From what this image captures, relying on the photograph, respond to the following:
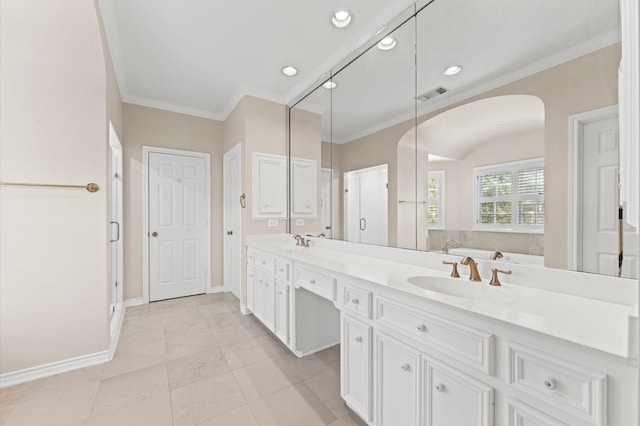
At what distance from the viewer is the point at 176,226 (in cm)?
381

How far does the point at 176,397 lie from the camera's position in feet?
5.87

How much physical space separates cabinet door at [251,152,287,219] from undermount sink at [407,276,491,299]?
2184 millimetres

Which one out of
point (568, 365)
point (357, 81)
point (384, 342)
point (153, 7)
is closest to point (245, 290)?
point (384, 342)

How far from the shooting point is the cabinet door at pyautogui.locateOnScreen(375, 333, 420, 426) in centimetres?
116

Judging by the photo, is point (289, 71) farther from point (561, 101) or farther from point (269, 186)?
point (561, 101)

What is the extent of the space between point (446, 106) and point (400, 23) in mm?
767

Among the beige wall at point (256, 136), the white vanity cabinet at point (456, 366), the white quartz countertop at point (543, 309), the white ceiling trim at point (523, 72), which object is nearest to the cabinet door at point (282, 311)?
the white vanity cabinet at point (456, 366)

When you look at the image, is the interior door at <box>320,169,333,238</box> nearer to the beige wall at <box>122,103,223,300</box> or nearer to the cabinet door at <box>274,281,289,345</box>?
the cabinet door at <box>274,281,289,345</box>

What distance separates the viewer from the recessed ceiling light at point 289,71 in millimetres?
2805

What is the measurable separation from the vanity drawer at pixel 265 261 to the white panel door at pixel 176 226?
154cm

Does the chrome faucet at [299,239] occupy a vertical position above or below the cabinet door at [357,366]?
above

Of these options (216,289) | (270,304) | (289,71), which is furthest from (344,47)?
(216,289)

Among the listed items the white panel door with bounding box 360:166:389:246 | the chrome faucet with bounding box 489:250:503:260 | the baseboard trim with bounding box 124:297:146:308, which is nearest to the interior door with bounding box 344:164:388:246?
the white panel door with bounding box 360:166:389:246

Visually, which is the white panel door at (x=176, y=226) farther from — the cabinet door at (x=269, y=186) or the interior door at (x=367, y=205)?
the interior door at (x=367, y=205)
